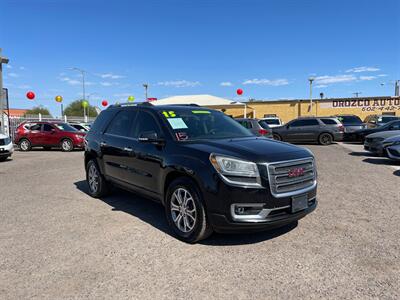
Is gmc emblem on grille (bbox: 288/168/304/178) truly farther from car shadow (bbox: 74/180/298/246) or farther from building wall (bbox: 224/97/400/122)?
building wall (bbox: 224/97/400/122)

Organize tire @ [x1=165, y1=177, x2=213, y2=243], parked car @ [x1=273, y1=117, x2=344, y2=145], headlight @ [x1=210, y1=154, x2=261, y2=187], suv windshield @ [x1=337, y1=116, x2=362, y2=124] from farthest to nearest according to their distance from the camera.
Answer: suv windshield @ [x1=337, y1=116, x2=362, y2=124] < parked car @ [x1=273, y1=117, x2=344, y2=145] < tire @ [x1=165, y1=177, x2=213, y2=243] < headlight @ [x1=210, y1=154, x2=261, y2=187]

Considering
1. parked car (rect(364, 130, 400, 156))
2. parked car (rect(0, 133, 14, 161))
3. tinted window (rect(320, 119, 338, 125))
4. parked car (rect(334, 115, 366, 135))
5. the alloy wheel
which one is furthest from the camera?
parked car (rect(334, 115, 366, 135))

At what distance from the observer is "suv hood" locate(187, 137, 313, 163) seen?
3.92 meters

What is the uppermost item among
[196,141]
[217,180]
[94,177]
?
[196,141]

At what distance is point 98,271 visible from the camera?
3.51 m

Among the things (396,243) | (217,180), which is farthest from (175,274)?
(396,243)

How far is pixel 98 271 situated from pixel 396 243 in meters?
3.52

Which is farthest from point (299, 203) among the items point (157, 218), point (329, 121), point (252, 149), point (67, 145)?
point (329, 121)

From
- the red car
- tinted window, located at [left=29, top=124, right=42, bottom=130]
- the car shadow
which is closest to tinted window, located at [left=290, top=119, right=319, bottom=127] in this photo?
the red car

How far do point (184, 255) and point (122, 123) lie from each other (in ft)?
9.56

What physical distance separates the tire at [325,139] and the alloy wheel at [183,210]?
57.5 ft

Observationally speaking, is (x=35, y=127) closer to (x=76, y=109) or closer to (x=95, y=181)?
(x=95, y=181)

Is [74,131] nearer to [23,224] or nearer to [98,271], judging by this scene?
[23,224]

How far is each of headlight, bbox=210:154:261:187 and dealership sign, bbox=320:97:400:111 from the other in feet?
133
